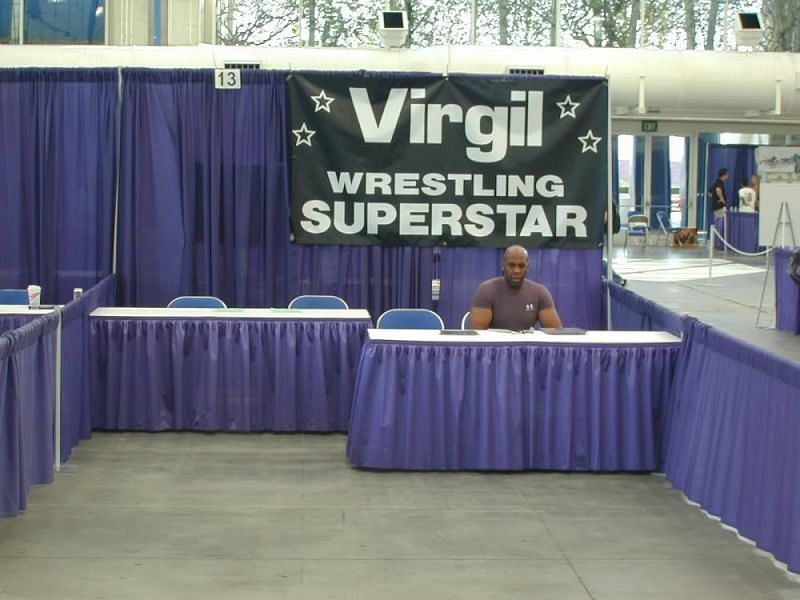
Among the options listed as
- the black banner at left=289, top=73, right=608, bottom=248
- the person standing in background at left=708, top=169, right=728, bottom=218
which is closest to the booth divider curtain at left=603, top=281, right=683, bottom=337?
the black banner at left=289, top=73, right=608, bottom=248

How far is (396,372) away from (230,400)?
189 centimetres

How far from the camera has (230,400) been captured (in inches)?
407

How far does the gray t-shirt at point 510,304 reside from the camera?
32.6ft

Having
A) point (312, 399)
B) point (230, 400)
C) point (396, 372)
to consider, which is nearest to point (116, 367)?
point (230, 400)

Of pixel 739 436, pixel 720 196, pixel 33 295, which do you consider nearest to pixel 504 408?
pixel 739 436

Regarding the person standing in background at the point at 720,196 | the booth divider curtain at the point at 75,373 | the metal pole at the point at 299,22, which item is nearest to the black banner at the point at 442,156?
the booth divider curtain at the point at 75,373

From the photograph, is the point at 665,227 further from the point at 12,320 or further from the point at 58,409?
the point at 58,409

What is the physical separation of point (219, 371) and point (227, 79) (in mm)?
2803

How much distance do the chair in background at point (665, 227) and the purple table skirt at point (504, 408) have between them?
20815mm

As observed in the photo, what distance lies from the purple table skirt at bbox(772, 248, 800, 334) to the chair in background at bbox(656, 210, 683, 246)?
1428 centimetres

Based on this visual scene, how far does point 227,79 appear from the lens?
1152 centimetres

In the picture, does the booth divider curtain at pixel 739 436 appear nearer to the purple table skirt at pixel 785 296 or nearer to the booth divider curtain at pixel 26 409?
the booth divider curtain at pixel 26 409

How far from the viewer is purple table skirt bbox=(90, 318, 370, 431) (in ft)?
33.7

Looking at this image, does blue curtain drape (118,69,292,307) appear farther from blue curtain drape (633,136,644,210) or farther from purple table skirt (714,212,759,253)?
blue curtain drape (633,136,644,210)
